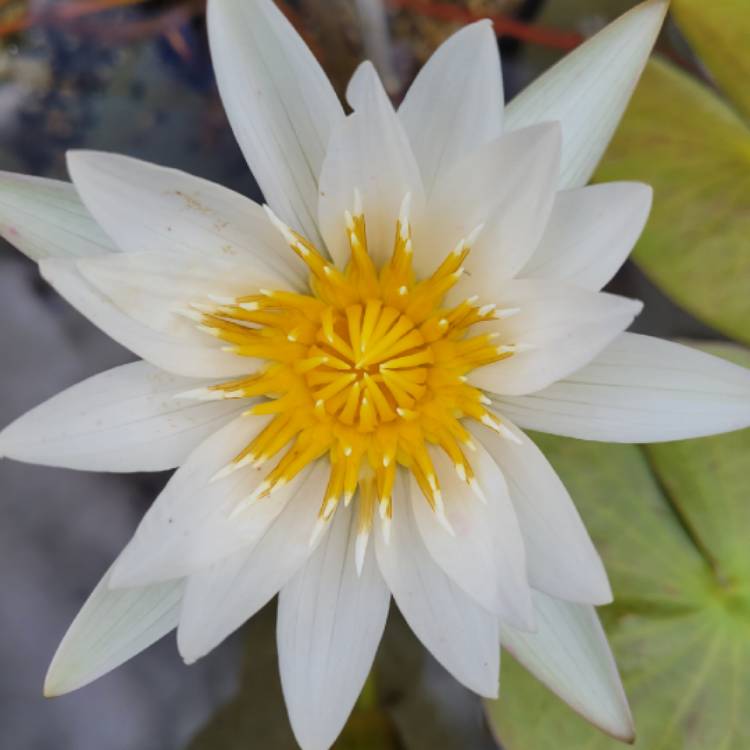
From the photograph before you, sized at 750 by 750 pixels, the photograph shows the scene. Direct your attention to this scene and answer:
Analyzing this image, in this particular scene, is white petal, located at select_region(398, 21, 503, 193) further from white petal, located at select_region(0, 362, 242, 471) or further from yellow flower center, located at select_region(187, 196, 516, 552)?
white petal, located at select_region(0, 362, 242, 471)

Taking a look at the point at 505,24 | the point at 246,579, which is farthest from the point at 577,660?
the point at 505,24

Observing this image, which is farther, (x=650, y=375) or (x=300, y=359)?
(x=300, y=359)

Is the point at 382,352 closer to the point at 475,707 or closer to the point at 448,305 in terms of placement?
the point at 448,305

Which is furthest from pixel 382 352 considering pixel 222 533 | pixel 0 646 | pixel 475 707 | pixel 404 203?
pixel 0 646

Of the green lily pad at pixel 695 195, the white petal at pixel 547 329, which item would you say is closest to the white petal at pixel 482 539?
the white petal at pixel 547 329

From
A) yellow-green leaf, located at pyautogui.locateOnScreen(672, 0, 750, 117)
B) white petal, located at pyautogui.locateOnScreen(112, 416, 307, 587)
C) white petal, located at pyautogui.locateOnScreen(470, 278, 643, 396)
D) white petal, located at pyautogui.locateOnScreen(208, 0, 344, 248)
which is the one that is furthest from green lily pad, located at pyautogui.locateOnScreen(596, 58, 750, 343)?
white petal, located at pyautogui.locateOnScreen(112, 416, 307, 587)

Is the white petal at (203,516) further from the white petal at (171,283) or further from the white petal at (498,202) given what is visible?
the white petal at (498,202)
